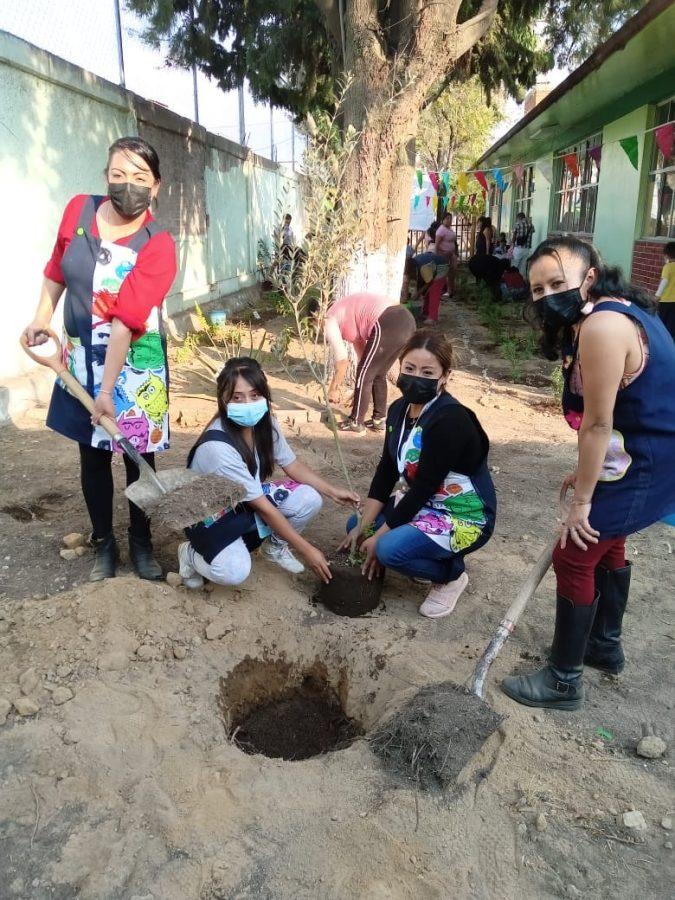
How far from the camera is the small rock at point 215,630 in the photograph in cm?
271

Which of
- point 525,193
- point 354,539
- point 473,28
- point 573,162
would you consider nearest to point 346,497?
point 354,539

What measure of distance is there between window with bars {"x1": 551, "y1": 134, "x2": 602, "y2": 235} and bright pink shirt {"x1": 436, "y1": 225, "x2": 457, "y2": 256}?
7.63 ft

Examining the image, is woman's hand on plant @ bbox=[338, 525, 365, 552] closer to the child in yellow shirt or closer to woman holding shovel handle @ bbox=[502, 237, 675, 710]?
woman holding shovel handle @ bbox=[502, 237, 675, 710]

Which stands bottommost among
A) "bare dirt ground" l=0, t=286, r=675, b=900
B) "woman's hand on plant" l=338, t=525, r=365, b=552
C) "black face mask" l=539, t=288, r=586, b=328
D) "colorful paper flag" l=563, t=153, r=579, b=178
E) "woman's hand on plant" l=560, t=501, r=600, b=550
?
"bare dirt ground" l=0, t=286, r=675, b=900

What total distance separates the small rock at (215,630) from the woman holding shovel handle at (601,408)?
1.28 m

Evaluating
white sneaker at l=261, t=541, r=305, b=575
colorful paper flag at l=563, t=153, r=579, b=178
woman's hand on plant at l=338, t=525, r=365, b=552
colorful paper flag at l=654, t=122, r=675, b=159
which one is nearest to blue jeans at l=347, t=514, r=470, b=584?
woman's hand on plant at l=338, t=525, r=365, b=552

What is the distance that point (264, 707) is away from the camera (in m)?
2.73

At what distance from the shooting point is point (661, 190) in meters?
8.62

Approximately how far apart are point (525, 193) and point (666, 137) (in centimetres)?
1183

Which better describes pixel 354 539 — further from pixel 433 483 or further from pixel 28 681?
pixel 28 681

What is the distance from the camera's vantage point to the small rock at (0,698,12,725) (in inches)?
85.8

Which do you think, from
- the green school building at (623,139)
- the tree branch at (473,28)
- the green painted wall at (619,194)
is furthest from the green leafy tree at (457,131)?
the tree branch at (473,28)

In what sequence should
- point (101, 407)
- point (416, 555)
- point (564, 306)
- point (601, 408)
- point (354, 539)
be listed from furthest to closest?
1. point (354, 539)
2. point (416, 555)
3. point (101, 407)
4. point (564, 306)
5. point (601, 408)

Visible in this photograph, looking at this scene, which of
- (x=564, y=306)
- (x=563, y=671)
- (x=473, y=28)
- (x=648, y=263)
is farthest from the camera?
(x=648, y=263)
